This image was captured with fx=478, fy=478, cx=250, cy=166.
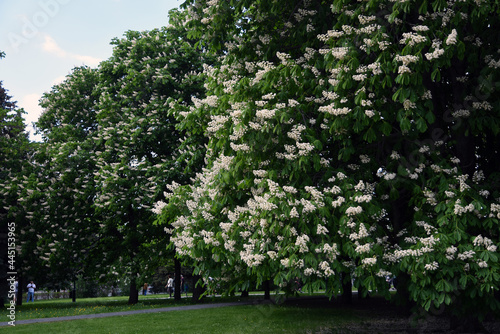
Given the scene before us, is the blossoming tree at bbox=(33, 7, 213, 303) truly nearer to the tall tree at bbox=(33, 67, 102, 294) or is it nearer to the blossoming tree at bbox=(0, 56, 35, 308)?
the tall tree at bbox=(33, 67, 102, 294)

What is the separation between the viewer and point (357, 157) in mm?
11125

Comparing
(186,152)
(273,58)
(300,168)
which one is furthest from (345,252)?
(186,152)

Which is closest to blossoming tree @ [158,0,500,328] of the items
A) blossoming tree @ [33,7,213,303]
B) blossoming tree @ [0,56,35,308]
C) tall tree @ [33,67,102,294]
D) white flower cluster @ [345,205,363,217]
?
white flower cluster @ [345,205,363,217]

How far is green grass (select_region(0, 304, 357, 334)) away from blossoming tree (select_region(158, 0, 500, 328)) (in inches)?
188

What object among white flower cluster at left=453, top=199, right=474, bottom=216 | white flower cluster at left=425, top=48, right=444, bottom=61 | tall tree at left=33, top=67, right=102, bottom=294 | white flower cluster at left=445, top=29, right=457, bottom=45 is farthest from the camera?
tall tree at left=33, top=67, right=102, bottom=294

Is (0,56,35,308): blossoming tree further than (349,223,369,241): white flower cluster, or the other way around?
(0,56,35,308): blossoming tree

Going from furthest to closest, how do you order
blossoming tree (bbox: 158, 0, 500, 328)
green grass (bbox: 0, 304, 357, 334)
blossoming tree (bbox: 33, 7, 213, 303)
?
blossoming tree (bbox: 33, 7, 213, 303) → green grass (bbox: 0, 304, 357, 334) → blossoming tree (bbox: 158, 0, 500, 328)

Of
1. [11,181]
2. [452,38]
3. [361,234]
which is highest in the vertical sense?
[11,181]

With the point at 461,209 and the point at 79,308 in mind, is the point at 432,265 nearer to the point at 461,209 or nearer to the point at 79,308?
the point at 461,209

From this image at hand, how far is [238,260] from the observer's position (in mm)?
9922

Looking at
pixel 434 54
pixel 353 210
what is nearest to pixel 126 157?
pixel 353 210

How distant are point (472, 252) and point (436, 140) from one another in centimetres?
325

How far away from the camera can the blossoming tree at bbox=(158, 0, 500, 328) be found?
849cm

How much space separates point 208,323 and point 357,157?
28.6ft
